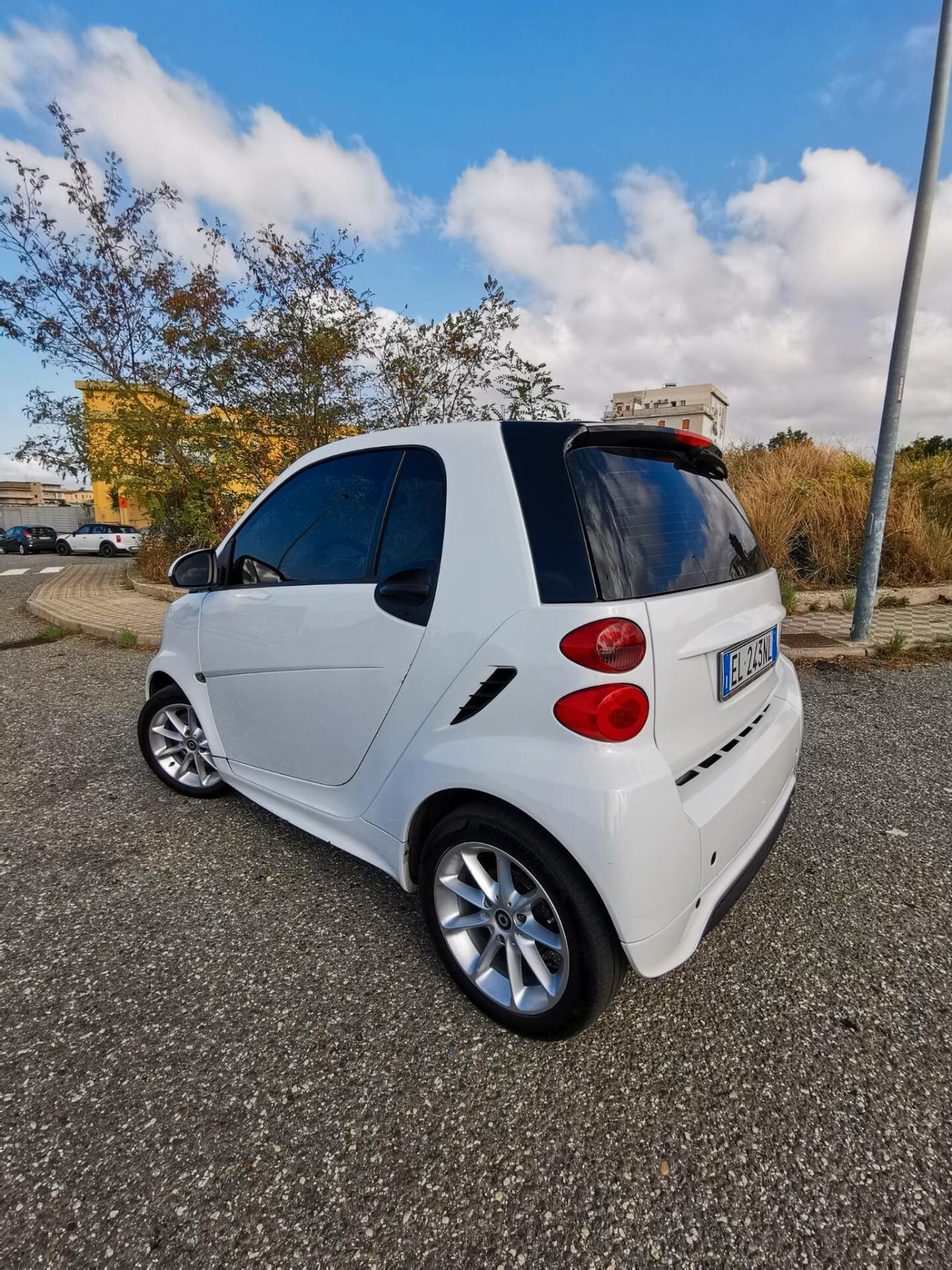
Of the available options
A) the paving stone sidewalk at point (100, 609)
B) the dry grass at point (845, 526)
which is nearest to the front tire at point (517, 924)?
the paving stone sidewalk at point (100, 609)

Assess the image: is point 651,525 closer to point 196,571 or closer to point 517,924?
point 517,924

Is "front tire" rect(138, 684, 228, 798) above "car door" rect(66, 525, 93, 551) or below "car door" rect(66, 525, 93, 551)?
below

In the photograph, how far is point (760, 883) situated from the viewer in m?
2.45

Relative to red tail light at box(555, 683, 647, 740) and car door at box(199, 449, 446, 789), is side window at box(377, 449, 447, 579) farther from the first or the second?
red tail light at box(555, 683, 647, 740)

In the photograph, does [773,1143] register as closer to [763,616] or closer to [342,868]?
[763,616]

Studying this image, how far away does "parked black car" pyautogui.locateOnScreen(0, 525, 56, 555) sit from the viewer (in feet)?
102

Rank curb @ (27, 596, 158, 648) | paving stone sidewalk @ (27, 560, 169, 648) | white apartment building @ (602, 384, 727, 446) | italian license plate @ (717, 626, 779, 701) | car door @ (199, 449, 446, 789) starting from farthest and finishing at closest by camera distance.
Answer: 1. white apartment building @ (602, 384, 727, 446)
2. paving stone sidewalk @ (27, 560, 169, 648)
3. curb @ (27, 596, 158, 648)
4. car door @ (199, 449, 446, 789)
5. italian license plate @ (717, 626, 779, 701)

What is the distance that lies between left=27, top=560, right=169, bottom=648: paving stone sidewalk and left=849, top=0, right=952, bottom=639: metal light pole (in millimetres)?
7097

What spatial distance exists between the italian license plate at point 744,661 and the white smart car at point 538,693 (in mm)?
10

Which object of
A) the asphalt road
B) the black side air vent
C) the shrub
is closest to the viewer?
the asphalt road

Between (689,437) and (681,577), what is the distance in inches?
23.5

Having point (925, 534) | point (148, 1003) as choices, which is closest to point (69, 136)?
point (148, 1003)

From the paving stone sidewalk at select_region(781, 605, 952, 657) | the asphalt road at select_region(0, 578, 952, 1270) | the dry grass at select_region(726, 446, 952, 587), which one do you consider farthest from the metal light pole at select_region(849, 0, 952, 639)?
the asphalt road at select_region(0, 578, 952, 1270)

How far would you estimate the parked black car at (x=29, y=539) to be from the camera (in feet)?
102
